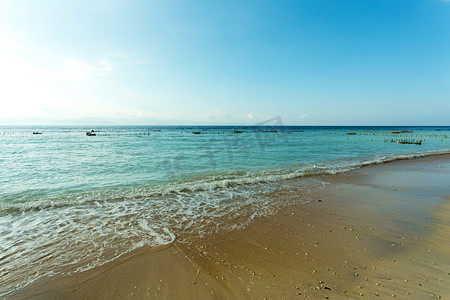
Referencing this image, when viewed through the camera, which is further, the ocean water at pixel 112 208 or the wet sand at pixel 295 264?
the ocean water at pixel 112 208

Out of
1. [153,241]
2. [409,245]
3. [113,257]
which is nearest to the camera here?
[113,257]

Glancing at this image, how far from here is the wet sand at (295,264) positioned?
3.79 metres

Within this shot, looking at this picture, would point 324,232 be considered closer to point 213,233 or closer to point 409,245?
point 409,245

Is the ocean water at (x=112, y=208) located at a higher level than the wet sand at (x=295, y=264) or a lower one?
lower

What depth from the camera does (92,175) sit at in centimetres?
1366

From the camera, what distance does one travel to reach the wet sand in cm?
379

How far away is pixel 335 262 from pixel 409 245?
2.50m

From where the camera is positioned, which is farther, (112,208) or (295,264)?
(112,208)

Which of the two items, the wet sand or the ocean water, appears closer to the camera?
the wet sand

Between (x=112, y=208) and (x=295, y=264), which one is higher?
(x=295, y=264)

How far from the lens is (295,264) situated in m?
4.54

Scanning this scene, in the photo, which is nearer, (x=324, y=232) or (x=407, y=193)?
(x=324, y=232)

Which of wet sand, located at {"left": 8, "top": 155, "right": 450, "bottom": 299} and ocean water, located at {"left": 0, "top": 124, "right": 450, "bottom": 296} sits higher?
wet sand, located at {"left": 8, "top": 155, "right": 450, "bottom": 299}

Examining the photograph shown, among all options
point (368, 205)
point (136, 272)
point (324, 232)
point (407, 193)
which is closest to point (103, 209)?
point (136, 272)
